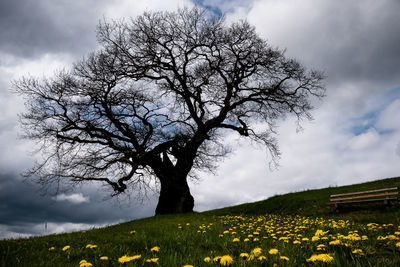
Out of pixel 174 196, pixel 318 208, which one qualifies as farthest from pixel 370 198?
pixel 174 196

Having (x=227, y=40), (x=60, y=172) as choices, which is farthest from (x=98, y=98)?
(x=227, y=40)

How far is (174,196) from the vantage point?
56.4ft

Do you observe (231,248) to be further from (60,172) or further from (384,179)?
(384,179)

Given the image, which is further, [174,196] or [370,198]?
[174,196]

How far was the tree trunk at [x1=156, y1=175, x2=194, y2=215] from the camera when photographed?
1684 centimetres

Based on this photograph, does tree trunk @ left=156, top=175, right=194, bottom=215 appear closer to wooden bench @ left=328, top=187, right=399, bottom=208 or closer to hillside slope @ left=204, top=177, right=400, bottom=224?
hillside slope @ left=204, top=177, right=400, bottom=224

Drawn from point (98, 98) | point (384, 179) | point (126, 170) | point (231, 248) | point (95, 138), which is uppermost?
point (98, 98)

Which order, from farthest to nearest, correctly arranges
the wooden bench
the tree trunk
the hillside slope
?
the tree trunk
the wooden bench
the hillside slope

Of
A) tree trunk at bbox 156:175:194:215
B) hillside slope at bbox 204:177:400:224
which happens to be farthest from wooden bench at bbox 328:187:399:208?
tree trunk at bbox 156:175:194:215

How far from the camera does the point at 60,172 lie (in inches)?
531

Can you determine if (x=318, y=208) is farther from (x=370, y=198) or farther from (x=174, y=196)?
(x=174, y=196)

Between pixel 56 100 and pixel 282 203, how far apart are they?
15470mm

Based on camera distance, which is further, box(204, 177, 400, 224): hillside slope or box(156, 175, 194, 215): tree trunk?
box(156, 175, 194, 215): tree trunk

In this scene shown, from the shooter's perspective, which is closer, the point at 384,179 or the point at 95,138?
the point at 95,138
